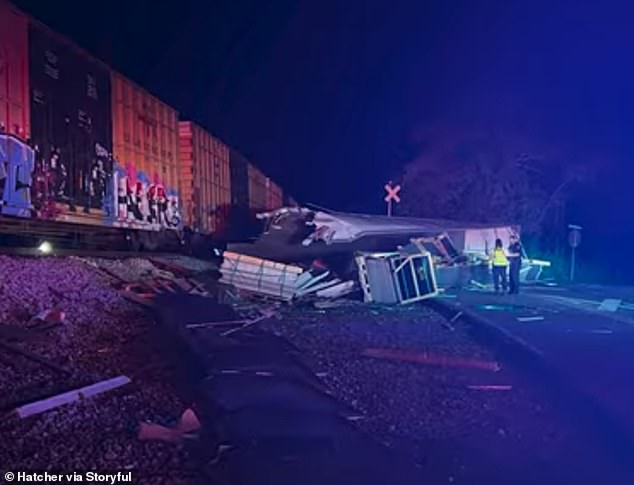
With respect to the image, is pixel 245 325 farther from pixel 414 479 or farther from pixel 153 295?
pixel 414 479

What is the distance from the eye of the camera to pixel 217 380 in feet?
18.8

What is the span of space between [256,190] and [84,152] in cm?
1571

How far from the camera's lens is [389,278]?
12.0 m

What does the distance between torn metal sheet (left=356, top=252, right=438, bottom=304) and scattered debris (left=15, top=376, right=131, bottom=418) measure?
23.5ft

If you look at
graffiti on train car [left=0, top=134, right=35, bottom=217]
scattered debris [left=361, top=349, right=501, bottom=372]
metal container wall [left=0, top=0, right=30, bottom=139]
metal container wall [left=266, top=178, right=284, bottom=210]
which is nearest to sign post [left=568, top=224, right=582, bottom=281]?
metal container wall [left=266, top=178, right=284, bottom=210]

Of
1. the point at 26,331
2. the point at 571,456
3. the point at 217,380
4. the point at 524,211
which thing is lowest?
the point at 571,456

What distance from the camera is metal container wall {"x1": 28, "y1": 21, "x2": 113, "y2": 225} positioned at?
977cm

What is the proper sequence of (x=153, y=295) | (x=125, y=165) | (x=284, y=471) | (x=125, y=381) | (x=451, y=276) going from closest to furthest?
(x=284, y=471) → (x=125, y=381) → (x=153, y=295) → (x=125, y=165) → (x=451, y=276)

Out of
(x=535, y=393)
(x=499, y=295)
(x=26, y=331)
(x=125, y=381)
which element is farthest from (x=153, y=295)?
(x=499, y=295)

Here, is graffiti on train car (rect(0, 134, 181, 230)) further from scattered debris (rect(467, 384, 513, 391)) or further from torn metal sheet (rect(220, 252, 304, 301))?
scattered debris (rect(467, 384, 513, 391))

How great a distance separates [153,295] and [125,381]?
4788 mm

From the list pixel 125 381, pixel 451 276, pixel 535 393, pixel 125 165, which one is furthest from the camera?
pixel 451 276

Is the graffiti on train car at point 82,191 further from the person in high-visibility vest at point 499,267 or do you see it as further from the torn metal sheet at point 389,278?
the person in high-visibility vest at point 499,267

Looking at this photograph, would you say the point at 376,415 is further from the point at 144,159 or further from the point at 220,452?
the point at 144,159
